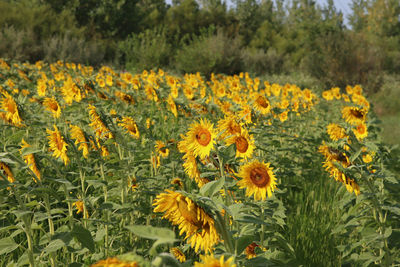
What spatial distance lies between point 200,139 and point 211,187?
75cm

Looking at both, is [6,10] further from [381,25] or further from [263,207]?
[381,25]

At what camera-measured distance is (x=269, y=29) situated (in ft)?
82.0

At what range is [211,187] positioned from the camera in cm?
93

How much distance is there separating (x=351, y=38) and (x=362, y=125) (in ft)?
43.6

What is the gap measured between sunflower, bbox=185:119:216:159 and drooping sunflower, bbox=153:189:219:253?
65 centimetres

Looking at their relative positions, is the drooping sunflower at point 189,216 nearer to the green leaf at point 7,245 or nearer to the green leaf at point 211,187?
the green leaf at point 211,187

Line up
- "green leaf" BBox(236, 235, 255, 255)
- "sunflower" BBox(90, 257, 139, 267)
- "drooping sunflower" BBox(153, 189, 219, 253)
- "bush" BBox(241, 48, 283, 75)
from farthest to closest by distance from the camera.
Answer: "bush" BBox(241, 48, 283, 75), "green leaf" BBox(236, 235, 255, 255), "drooping sunflower" BBox(153, 189, 219, 253), "sunflower" BBox(90, 257, 139, 267)

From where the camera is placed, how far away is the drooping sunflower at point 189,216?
876mm

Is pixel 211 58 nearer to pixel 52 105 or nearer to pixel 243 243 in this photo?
pixel 52 105

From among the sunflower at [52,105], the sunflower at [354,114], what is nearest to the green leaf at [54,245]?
the sunflower at [52,105]

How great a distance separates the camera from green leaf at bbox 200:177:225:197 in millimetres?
891

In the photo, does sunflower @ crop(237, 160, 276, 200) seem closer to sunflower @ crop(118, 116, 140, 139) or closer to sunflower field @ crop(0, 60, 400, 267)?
sunflower field @ crop(0, 60, 400, 267)

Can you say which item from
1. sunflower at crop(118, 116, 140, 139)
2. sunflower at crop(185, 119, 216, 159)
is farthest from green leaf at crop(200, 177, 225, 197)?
sunflower at crop(118, 116, 140, 139)

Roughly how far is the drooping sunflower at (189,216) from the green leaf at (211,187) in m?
0.04
